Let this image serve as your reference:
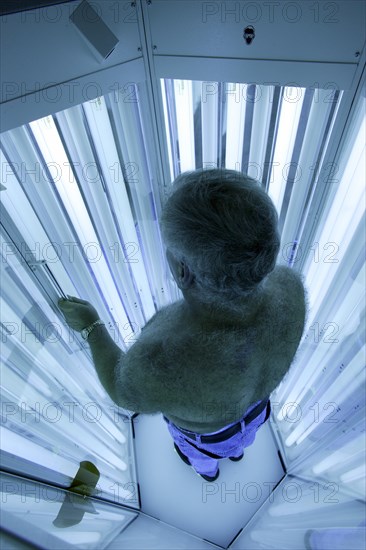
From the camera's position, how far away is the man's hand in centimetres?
126

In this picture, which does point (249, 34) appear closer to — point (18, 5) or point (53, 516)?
point (18, 5)

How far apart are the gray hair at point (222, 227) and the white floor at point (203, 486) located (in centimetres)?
162

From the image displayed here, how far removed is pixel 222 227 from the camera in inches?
28.9

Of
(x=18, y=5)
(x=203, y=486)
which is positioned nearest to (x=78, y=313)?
(x=18, y=5)

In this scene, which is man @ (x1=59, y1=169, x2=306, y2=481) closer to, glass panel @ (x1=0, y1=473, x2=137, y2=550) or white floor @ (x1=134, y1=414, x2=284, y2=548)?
glass panel @ (x1=0, y1=473, x2=137, y2=550)

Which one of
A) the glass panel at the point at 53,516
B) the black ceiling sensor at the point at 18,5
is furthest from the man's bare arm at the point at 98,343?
the black ceiling sensor at the point at 18,5

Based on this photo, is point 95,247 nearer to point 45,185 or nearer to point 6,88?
point 45,185

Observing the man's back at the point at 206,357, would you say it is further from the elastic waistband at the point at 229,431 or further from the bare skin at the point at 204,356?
the elastic waistband at the point at 229,431

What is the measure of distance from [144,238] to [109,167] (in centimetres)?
40

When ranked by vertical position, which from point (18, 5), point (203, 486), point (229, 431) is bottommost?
point (203, 486)

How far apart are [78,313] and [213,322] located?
53 cm

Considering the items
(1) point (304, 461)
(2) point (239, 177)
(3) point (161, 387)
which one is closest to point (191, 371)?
(3) point (161, 387)

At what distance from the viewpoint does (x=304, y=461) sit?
1.85 m

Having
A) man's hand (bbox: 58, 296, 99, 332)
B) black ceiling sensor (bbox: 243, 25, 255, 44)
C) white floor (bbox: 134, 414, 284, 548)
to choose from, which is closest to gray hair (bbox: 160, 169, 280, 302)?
black ceiling sensor (bbox: 243, 25, 255, 44)
